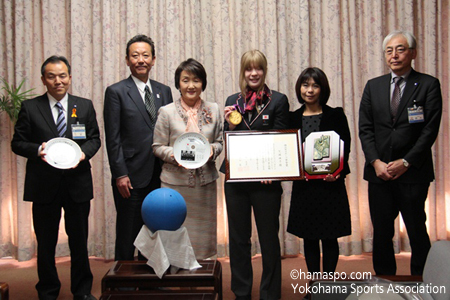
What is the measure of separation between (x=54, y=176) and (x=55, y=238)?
452 mm

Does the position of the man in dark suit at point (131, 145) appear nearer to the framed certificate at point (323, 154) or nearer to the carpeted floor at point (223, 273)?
Result: the carpeted floor at point (223, 273)

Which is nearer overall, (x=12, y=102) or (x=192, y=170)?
(x=192, y=170)

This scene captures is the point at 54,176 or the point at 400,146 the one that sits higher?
the point at 400,146

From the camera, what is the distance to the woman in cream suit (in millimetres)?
2896


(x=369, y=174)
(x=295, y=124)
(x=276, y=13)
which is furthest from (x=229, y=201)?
(x=276, y=13)

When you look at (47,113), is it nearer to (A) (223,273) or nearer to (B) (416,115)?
(A) (223,273)

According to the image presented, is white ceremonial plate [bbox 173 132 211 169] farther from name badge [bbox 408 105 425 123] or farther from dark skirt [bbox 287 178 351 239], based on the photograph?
name badge [bbox 408 105 425 123]

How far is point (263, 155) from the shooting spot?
2814 millimetres

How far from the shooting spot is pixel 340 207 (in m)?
2.85

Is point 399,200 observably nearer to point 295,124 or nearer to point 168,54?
point 295,124

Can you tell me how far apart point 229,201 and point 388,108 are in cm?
124

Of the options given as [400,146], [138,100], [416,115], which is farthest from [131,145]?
[416,115]

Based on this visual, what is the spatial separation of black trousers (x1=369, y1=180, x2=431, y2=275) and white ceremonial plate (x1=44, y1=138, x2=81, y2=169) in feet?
6.65

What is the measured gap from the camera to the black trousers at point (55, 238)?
2965mm
